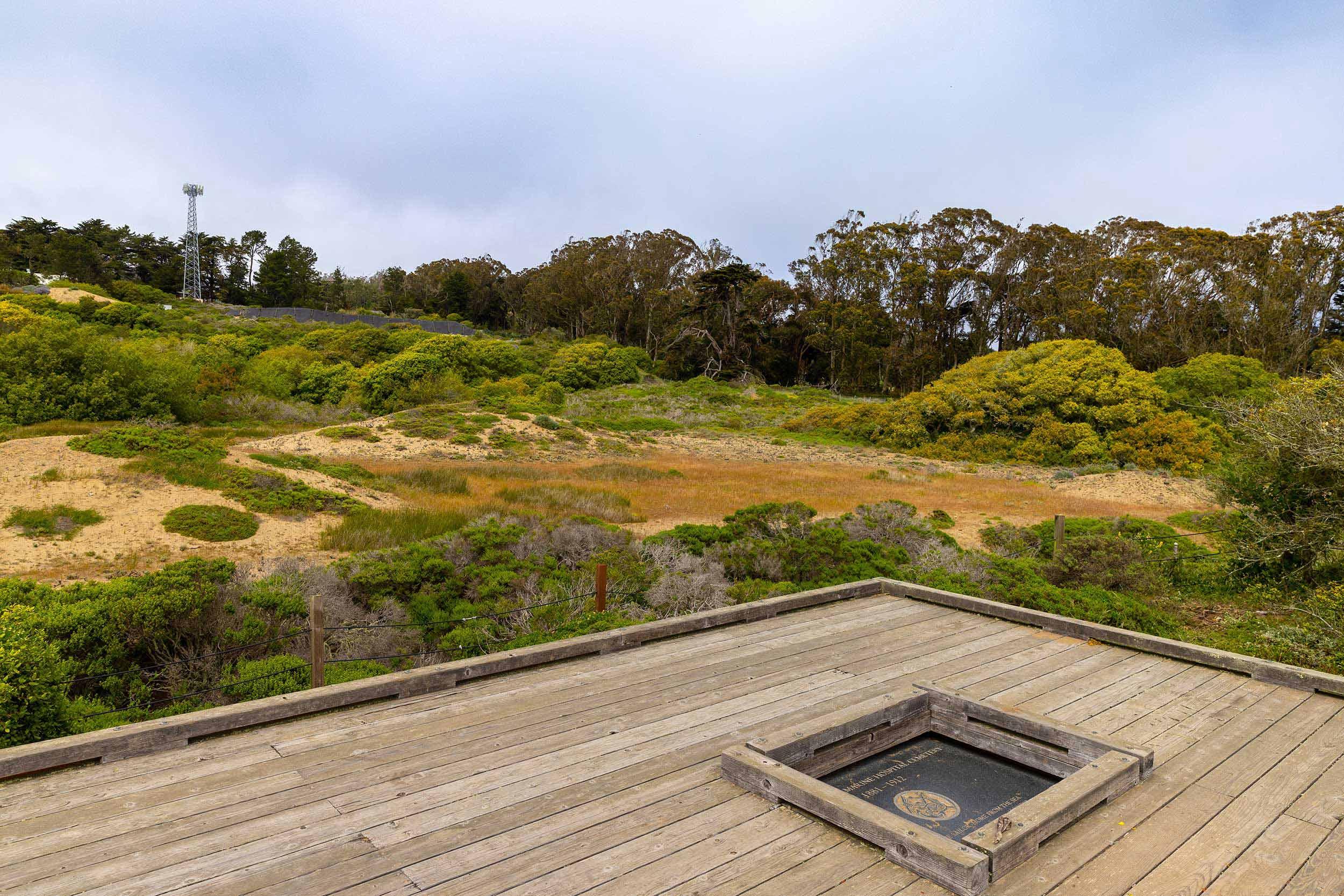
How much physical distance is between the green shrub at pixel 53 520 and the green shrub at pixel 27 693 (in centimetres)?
885

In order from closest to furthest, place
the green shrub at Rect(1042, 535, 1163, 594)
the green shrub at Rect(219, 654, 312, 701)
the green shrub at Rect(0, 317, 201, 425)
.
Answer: the green shrub at Rect(219, 654, 312, 701) < the green shrub at Rect(1042, 535, 1163, 594) < the green shrub at Rect(0, 317, 201, 425)

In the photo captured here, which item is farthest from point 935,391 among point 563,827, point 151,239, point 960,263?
point 151,239

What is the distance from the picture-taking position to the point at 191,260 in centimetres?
7150

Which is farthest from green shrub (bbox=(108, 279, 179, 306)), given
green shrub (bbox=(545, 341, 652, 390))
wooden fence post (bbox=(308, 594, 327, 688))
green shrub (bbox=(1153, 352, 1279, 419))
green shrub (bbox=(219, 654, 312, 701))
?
green shrub (bbox=(1153, 352, 1279, 419))

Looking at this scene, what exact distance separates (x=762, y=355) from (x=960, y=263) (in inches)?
606

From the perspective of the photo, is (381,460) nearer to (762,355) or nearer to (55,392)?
(55,392)

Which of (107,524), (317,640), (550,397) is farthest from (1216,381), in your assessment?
(107,524)

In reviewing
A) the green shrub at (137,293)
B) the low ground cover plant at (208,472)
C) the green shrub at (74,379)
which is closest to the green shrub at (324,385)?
the green shrub at (74,379)

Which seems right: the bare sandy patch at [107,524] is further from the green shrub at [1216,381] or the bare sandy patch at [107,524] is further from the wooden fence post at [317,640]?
the green shrub at [1216,381]

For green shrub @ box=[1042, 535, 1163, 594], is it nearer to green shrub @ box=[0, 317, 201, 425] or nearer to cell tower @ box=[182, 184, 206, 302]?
green shrub @ box=[0, 317, 201, 425]

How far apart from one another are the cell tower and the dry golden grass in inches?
2368

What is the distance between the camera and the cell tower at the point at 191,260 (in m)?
69.6

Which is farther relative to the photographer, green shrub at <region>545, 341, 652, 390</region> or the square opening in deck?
green shrub at <region>545, 341, 652, 390</region>

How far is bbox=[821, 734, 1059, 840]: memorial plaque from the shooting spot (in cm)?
346
